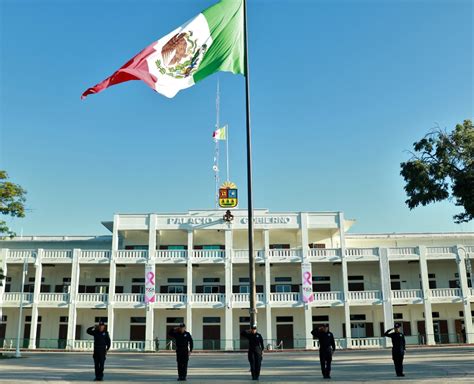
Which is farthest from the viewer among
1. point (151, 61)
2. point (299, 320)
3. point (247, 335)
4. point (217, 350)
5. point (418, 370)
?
point (299, 320)

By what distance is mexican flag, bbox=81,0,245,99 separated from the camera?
1460 cm

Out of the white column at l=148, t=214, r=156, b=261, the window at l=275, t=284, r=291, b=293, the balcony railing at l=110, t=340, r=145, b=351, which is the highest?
the white column at l=148, t=214, r=156, b=261

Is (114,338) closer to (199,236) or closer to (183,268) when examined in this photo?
(183,268)

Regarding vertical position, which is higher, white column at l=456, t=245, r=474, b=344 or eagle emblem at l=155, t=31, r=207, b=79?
eagle emblem at l=155, t=31, r=207, b=79

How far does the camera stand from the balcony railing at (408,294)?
128ft

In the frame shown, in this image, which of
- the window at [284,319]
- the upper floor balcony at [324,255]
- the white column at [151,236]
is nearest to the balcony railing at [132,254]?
the white column at [151,236]

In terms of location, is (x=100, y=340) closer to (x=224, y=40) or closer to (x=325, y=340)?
(x=325, y=340)

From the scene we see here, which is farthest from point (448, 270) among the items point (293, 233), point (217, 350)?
point (217, 350)

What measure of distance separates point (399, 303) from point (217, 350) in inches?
554

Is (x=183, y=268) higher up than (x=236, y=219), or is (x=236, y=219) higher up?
(x=236, y=219)

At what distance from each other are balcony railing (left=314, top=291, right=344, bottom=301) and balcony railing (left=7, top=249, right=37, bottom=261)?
73.1ft

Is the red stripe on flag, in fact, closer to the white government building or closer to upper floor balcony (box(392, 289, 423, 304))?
the white government building

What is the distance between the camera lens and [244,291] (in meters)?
42.2

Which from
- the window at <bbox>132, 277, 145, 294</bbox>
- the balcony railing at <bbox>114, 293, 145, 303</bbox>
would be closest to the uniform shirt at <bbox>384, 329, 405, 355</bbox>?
the balcony railing at <bbox>114, 293, 145, 303</bbox>
